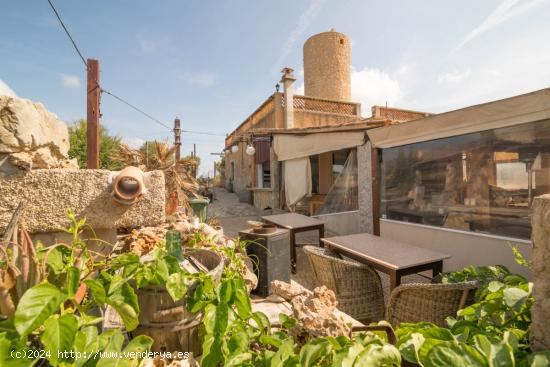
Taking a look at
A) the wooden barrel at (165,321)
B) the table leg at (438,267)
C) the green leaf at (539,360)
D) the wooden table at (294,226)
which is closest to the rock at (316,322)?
the wooden barrel at (165,321)

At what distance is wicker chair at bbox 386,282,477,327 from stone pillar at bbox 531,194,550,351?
1447mm

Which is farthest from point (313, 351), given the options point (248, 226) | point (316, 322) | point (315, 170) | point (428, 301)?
point (315, 170)

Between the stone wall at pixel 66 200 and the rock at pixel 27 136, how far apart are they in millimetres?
105

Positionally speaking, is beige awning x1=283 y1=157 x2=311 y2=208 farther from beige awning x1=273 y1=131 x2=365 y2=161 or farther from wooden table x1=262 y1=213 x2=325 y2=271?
wooden table x1=262 y1=213 x2=325 y2=271

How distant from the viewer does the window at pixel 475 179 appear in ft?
10.4

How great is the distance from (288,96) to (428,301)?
946cm

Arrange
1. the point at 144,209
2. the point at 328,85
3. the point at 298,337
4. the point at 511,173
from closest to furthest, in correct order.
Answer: the point at 298,337 < the point at 144,209 < the point at 511,173 < the point at 328,85

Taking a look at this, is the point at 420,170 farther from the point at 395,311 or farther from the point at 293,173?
the point at 293,173

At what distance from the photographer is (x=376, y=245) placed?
3.40m

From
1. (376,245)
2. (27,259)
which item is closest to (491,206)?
(376,245)

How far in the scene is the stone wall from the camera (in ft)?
6.09

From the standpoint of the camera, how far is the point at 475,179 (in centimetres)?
379

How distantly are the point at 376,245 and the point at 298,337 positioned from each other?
279cm

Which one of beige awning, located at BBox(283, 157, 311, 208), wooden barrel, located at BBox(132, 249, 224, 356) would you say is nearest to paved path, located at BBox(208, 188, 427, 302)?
beige awning, located at BBox(283, 157, 311, 208)
